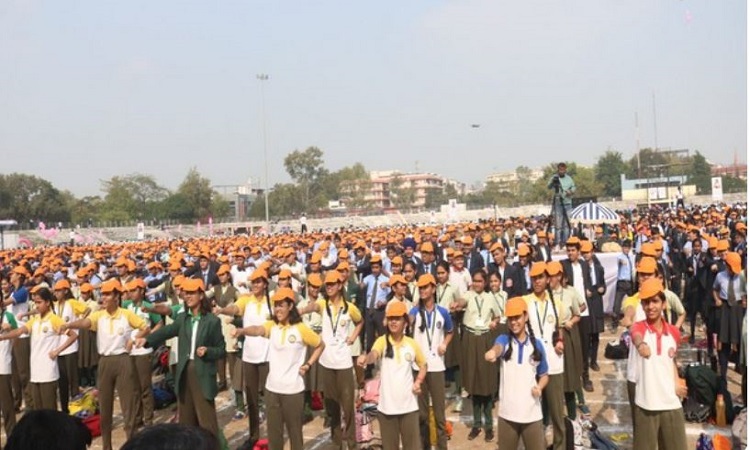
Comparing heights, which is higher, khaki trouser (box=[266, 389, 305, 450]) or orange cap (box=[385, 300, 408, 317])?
orange cap (box=[385, 300, 408, 317])

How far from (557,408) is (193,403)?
11.2ft

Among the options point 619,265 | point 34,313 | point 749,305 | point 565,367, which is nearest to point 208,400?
point 34,313

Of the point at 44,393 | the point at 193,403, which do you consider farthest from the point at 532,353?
the point at 44,393

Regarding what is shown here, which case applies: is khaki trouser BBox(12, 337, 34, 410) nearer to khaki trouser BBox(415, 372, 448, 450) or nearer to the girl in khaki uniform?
the girl in khaki uniform

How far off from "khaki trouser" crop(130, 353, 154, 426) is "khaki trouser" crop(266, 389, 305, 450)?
2158mm

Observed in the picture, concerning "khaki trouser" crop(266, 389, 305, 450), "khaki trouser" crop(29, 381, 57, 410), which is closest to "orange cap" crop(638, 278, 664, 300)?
"khaki trouser" crop(266, 389, 305, 450)

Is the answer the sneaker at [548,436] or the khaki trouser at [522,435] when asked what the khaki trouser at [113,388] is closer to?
the khaki trouser at [522,435]

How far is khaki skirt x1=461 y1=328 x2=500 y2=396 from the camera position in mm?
7105

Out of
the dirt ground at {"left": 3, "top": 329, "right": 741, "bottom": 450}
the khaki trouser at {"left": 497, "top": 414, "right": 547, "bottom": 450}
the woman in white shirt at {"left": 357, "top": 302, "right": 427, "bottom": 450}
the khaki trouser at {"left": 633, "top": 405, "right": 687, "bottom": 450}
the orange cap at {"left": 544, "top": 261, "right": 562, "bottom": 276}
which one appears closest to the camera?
the khaki trouser at {"left": 633, "top": 405, "right": 687, "bottom": 450}

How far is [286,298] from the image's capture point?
19.6ft

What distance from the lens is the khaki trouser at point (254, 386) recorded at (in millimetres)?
6938

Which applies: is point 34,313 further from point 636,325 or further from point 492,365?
point 636,325

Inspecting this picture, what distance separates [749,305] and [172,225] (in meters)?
62.6

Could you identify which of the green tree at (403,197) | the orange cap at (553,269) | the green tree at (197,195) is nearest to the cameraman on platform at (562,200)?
the orange cap at (553,269)
